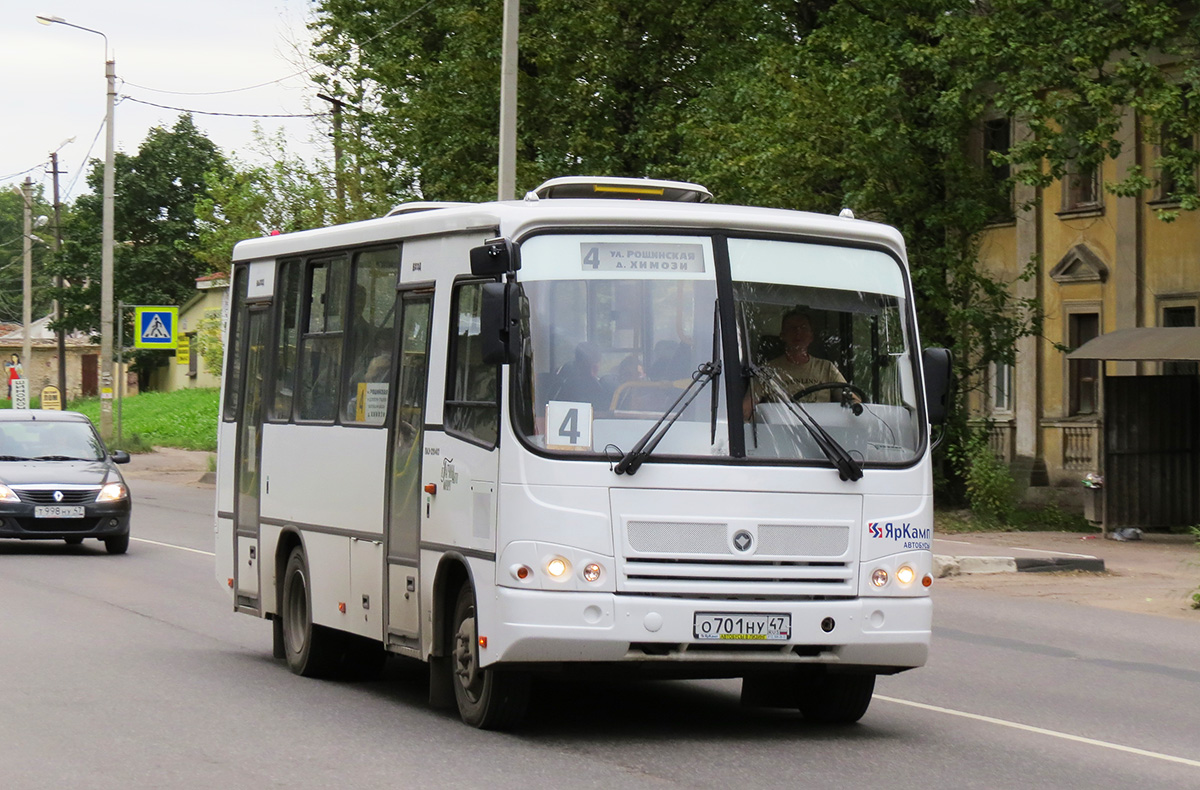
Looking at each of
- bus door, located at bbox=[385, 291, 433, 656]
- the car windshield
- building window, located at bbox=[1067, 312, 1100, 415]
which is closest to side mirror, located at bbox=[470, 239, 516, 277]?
bus door, located at bbox=[385, 291, 433, 656]

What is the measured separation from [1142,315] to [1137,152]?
9.54 feet

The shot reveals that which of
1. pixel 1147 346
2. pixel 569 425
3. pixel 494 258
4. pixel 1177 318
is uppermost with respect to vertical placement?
pixel 1177 318

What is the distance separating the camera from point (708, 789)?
784 centimetres

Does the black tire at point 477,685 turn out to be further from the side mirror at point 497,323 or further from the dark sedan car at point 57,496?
the dark sedan car at point 57,496

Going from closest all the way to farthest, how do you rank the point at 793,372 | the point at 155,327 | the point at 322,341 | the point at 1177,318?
the point at 793,372 → the point at 322,341 → the point at 1177,318 → the point at 155,327

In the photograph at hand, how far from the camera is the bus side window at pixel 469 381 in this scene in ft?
30.5

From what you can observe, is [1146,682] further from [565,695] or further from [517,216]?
[517,216]

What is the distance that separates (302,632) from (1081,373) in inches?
1033

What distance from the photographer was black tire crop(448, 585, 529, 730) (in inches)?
364

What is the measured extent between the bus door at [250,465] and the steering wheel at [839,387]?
4.82 m

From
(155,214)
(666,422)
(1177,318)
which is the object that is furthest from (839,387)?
(155,214)

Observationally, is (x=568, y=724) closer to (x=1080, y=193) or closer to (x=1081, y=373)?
(x=1081, y=373)

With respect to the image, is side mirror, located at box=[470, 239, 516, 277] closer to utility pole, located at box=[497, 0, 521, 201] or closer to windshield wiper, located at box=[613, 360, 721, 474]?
windshield wiper, located at box=[613, 360, 721, 474]

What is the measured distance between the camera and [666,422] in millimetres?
9102
